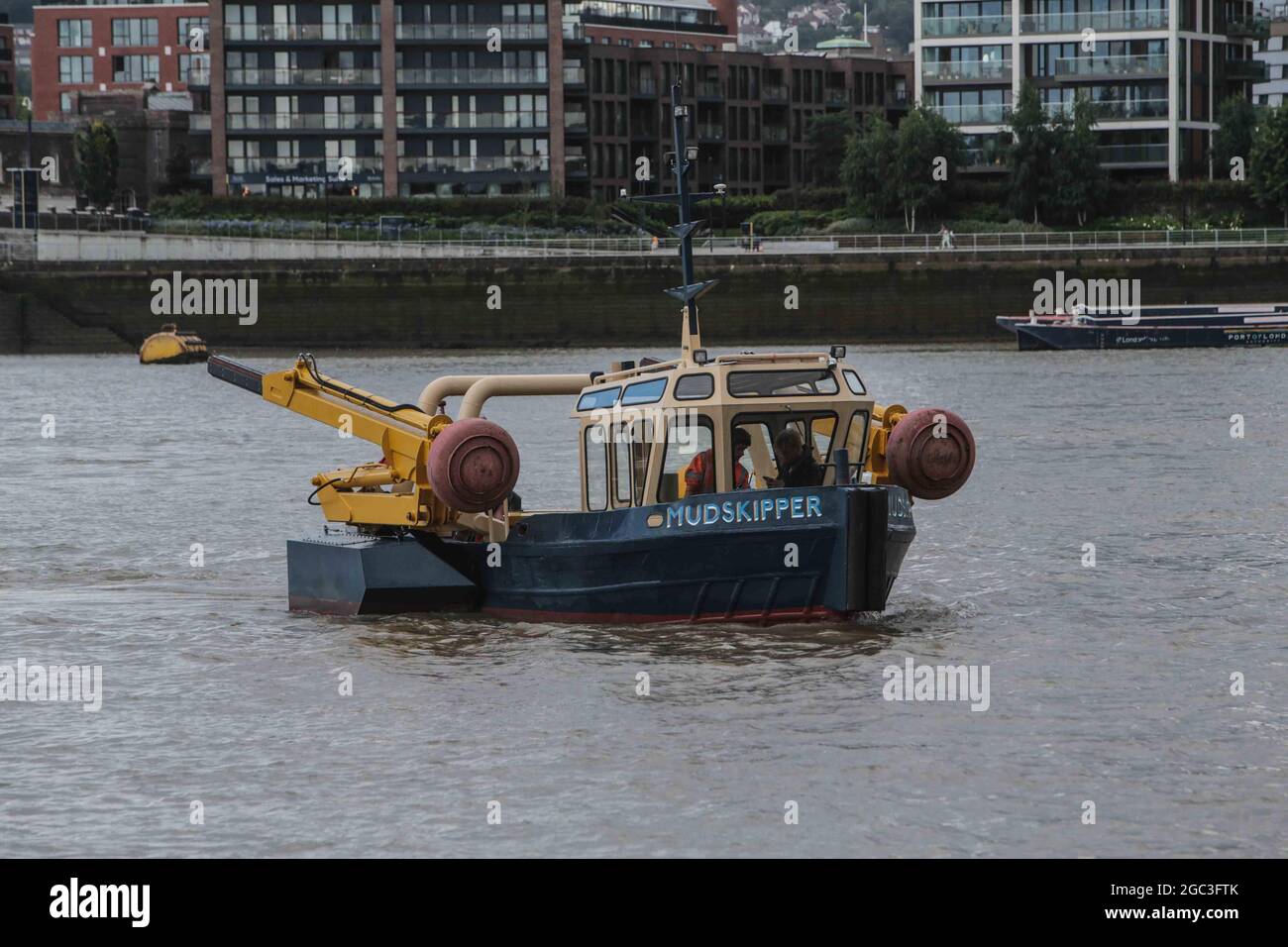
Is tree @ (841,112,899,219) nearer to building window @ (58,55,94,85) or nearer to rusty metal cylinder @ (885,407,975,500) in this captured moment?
building window @ (58,55,94,85)

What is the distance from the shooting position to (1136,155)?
371 feet

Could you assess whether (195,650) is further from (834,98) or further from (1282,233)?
(834,98)

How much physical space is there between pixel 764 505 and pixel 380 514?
188 inches

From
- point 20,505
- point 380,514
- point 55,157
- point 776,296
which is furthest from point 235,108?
point 380,514

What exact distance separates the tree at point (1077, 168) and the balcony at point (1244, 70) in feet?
53.2

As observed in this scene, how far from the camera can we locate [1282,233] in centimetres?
9144

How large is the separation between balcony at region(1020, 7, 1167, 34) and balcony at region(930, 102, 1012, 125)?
425 cm

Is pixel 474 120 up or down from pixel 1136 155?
up

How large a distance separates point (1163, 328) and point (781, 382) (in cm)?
6796

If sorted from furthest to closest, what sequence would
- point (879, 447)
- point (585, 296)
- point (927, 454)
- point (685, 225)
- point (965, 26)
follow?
point (965, 26)
point (585, 296)
point (879, 447)
point (685, 225)
point (927, 454)

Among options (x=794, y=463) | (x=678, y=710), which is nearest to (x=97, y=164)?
(x=794, y=463)

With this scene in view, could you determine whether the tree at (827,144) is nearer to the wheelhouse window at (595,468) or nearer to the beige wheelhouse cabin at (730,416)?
the wheelhouse window at (595,468)

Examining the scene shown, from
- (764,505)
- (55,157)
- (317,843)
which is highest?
(55,157)

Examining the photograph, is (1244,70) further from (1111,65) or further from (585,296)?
(585,296)
